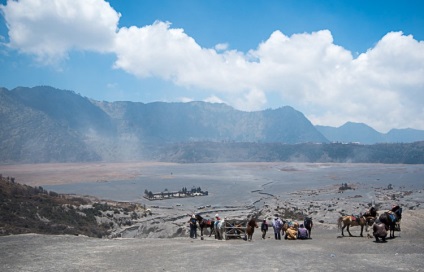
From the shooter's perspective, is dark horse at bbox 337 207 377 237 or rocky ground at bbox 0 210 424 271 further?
dark horse at bbox 337 207 377 237

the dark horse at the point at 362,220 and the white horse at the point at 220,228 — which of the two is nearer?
the dark horse at the point at 362,220

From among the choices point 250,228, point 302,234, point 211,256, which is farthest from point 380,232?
point 211,256

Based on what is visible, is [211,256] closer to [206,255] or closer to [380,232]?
[206,255]

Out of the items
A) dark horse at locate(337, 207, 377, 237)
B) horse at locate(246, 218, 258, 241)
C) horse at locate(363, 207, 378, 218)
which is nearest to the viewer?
dark horse at locate(337, 207, 377, 237)

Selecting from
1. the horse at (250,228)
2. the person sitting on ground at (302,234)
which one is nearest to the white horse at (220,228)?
the horse at (250,228)

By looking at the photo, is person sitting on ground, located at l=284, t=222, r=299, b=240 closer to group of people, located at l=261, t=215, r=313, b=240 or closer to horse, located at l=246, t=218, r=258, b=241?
group of people, located at l=261, t=215, r=313, b=240

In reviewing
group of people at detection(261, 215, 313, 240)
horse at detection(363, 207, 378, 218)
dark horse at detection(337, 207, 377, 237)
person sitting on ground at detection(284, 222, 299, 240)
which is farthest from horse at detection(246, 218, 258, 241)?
horse at detection(363, 207, 378, 218)

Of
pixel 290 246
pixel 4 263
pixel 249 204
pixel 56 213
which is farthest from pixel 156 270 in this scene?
pixel 249 204

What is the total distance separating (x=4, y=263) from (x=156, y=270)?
587cm

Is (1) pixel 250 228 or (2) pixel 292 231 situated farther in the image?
(2) pixel 292 231

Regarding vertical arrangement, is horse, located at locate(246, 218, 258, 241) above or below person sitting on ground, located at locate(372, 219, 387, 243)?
below

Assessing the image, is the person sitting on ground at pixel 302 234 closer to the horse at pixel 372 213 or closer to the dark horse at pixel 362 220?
the dark horse at pixel 362 220

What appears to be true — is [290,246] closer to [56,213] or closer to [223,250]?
[223,250]

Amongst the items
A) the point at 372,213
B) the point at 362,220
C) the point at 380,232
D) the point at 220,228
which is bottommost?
the point at 220,228
